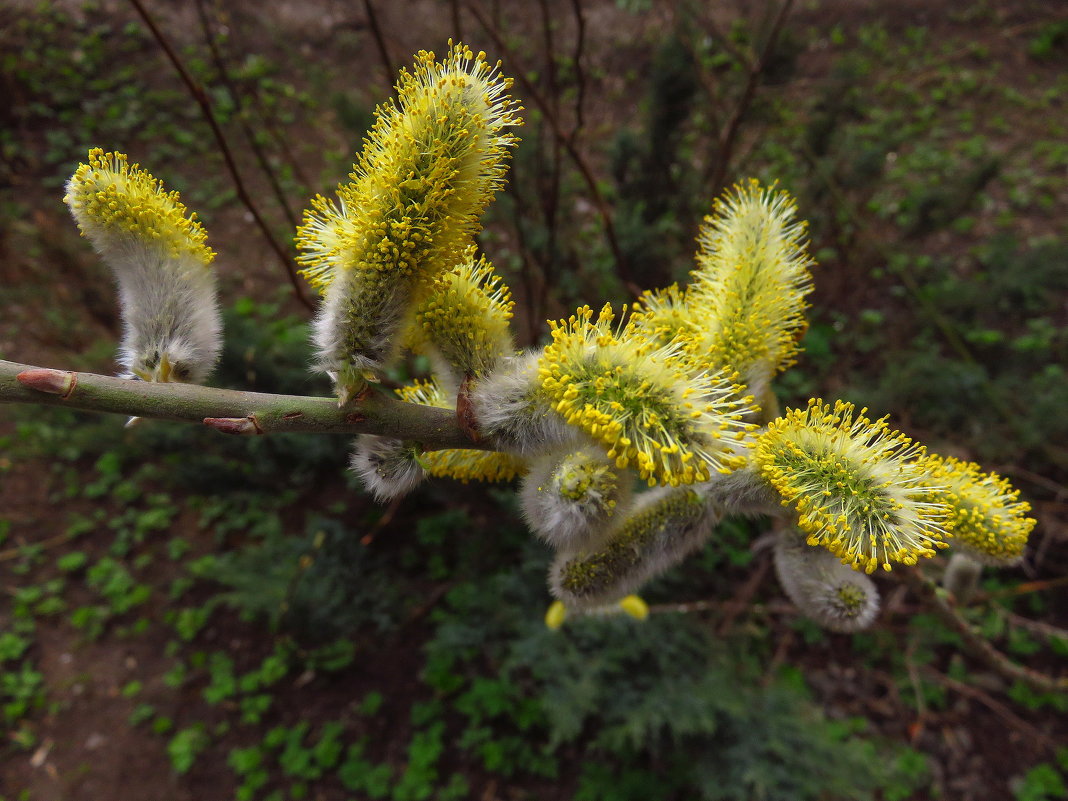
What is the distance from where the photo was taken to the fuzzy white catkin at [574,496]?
868 millimetres

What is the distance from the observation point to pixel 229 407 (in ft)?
2.76

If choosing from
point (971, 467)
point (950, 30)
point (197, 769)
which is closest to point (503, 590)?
point (197, 769)

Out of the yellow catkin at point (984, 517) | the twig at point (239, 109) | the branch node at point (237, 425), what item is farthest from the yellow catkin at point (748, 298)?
the twig at point (239, 109)

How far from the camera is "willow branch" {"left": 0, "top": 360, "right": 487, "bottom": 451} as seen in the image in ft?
2.49

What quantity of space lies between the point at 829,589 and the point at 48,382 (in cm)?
122

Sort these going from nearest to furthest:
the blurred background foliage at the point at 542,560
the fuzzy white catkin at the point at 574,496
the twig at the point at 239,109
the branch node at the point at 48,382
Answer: the branch node at the point at 48,382 < the fuzzy white catkin at the point at 574,496 < the twig at the point at 239,109 < the blurred background foliage at the point at 542,560

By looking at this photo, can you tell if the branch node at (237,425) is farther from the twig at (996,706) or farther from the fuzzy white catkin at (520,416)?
the twig at (996,706)

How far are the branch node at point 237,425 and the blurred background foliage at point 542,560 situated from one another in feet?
4.41

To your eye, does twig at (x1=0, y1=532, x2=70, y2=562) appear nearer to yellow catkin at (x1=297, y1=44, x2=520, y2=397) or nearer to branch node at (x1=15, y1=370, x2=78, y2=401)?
branch node at (x1=15, y1=370, x2=78, y2=401)

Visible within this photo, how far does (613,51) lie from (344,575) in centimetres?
540

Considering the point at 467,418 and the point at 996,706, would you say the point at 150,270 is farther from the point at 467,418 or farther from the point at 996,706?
the point at 996,706

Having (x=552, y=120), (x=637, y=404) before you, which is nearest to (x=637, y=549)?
(x=637, y=404)

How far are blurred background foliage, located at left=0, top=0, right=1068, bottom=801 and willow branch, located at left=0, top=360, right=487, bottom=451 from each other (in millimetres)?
1271

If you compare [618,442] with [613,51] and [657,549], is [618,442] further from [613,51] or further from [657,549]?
[613,51]
